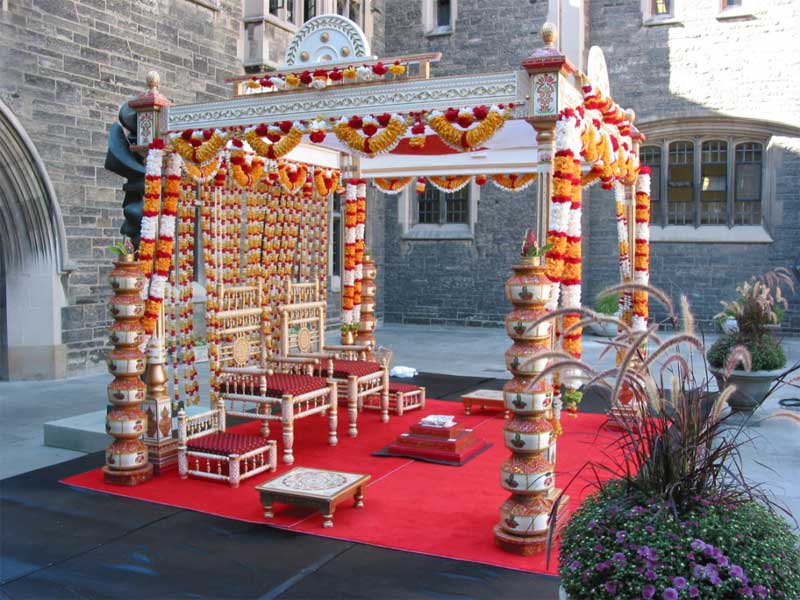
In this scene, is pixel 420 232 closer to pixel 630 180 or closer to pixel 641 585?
pixel 630 180

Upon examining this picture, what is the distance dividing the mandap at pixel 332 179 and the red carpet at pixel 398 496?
0.35 metres

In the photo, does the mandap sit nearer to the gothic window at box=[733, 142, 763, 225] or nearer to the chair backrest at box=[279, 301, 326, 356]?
the chair backrest at box=[279, 301, 326, 356]

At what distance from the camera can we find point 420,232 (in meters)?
16.2

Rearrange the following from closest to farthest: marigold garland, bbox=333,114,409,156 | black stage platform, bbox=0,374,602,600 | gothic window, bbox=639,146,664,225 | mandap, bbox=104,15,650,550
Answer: black stage platform, bbox=0,374,602,600
mandap, bbox=104,15,650,550
marigold garland, bbox=333,114,409,156
gothic window, bbox=639,146,664,225

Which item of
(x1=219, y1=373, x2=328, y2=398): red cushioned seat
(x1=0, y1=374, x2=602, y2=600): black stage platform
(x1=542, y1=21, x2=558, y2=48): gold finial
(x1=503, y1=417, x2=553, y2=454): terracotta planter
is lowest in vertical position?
(x1=0, y1=374, x2=602, y2=600): black stage platform

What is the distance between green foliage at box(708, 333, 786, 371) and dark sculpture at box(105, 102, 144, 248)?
5.52 metres

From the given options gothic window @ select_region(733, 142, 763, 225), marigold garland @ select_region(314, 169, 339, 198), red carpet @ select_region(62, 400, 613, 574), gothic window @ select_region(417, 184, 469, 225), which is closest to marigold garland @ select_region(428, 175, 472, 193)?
marigold garland @ select_region(314, 169, 339, 198)

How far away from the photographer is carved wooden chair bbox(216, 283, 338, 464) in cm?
614

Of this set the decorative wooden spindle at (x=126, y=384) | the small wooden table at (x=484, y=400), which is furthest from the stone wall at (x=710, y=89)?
the decorative wooden spindle at (x=126, y=384)

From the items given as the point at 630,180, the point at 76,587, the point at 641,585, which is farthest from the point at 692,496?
the point at 630,180

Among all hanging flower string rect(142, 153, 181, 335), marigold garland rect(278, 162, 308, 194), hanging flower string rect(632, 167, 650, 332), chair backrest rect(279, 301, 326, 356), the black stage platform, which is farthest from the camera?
marigold garland rect(278, 162, 308, 194)

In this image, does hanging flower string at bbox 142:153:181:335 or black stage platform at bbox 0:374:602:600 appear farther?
hanging flower string at bbox 142:153:181:335

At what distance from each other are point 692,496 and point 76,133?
889 cm

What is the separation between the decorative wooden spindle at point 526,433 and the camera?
4043 mm
